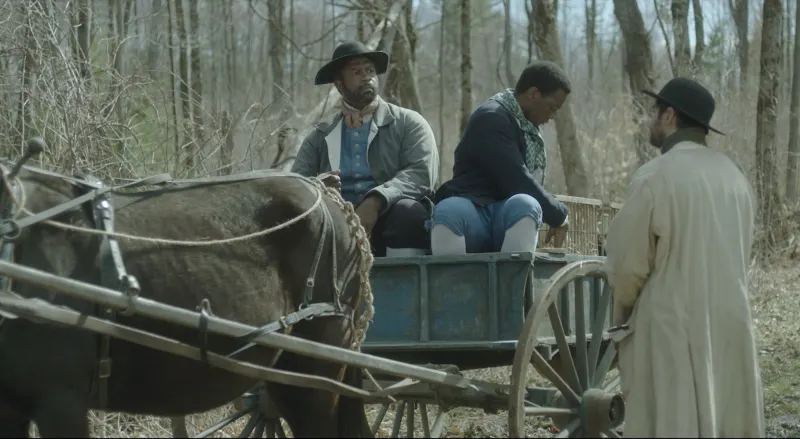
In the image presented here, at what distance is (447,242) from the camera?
5.78 metres

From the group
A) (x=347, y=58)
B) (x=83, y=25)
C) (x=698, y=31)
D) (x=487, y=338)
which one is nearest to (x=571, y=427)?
(x=487, y=338)

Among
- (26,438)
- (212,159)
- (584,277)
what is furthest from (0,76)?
(584,277)

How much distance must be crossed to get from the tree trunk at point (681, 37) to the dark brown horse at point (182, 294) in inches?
452

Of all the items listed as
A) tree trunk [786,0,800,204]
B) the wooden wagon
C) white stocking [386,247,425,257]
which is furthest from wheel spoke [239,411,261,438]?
tree trunk [786,0,800,204]

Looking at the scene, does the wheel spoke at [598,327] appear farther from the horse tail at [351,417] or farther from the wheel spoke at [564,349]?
the horse tail at [351,417]

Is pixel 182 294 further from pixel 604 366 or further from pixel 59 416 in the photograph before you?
pixel 604 366

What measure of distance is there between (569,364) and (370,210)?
1368 mm

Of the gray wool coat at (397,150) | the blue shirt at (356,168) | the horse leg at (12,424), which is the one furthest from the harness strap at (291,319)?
the blue shirt at (356,168)

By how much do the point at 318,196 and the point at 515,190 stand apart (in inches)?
50.5

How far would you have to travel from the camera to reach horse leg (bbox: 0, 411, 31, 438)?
4.21 meters

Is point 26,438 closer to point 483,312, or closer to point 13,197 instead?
point 13,197

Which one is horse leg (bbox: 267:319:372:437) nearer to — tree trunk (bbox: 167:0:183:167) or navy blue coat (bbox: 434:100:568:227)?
navy blue coat (bbox: 434:100:568:227)

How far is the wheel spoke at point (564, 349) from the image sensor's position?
565 centimetres

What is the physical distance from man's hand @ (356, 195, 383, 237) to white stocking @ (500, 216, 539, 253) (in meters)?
0.73
